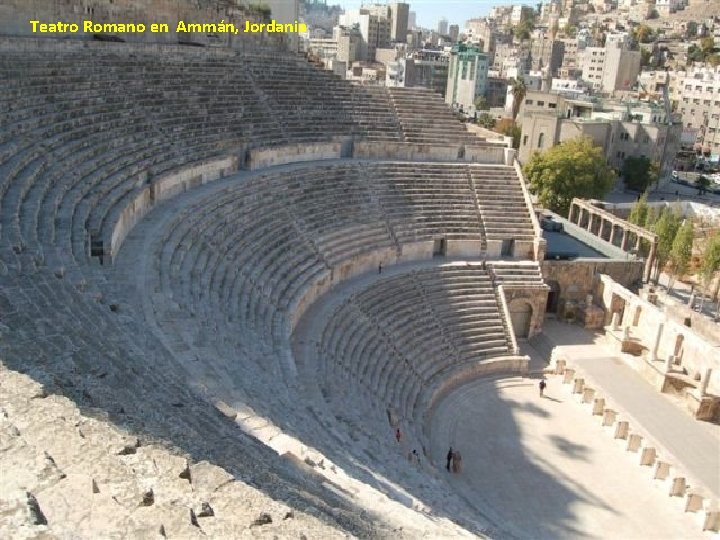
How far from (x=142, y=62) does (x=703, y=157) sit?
59.4m

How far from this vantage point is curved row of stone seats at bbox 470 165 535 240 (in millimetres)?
23656

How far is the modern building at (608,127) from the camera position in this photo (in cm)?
4656

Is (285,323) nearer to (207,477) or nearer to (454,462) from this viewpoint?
(454,462)

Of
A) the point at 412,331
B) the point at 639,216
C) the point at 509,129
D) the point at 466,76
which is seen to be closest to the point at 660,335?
the point at 412,331

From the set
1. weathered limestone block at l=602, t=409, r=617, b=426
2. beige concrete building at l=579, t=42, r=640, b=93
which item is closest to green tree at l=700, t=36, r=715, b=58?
beige concrete building at l=579, t=42, r=640, b=93

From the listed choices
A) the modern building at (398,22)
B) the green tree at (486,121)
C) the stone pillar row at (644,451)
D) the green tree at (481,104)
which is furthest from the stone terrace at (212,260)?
the modern building at (398,22)

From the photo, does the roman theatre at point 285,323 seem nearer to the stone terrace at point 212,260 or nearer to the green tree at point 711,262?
the stone terrace at point 212,260

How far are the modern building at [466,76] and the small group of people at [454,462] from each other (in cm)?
6494

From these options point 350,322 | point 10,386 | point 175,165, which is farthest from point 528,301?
point 10,386

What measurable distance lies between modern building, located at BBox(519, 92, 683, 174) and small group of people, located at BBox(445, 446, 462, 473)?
3517 centimetres

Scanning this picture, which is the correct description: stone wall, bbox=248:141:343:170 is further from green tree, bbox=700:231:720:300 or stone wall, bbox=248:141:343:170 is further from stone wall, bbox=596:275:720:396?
green tree, bbox=700:231:720:300

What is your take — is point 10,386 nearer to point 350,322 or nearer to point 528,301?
point 350,322

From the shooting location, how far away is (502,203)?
24.4m

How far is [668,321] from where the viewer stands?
21375 millimetres
